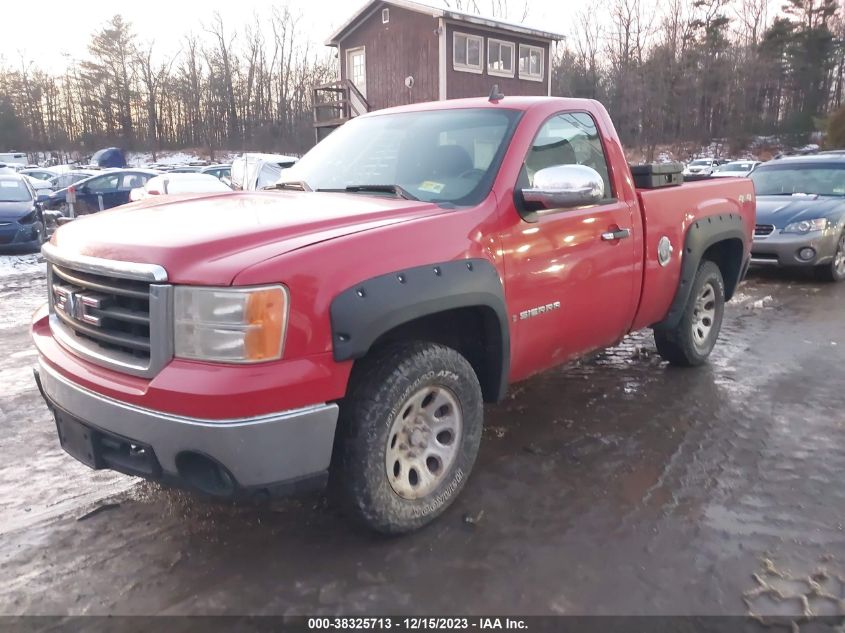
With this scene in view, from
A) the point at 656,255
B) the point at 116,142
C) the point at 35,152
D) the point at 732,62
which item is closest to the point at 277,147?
the point at 116,142

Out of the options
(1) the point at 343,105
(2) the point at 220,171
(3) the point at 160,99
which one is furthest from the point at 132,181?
(3) the point at 160,99

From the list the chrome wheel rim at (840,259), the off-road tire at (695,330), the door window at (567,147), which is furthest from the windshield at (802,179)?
the door window at (567,147)

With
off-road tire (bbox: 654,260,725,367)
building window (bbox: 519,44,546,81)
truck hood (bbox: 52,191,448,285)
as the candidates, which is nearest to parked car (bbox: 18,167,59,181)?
building window (bbox: 519,44,546,81)

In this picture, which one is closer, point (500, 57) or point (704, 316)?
point (704, 316)

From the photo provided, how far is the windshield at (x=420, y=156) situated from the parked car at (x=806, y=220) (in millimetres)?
6622

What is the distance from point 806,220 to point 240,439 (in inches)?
338

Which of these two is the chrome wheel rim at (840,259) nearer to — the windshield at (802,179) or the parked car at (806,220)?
the parked car at (806,220)

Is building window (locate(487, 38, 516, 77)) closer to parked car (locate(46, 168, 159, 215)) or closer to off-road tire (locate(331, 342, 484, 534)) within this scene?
parked car (locate(46, 168, 159, 215))

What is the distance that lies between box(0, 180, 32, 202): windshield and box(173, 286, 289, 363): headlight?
12292 mm

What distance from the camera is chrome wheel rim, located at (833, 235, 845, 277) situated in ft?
29.3

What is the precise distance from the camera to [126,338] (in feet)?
8.22

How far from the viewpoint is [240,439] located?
2.28m

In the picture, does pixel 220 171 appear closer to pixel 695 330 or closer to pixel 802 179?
pixel 802 179

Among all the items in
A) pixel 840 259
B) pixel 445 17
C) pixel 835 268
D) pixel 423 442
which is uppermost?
pixel 445 17
